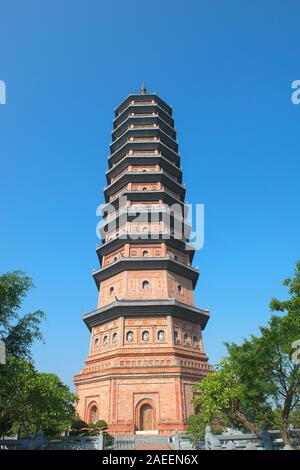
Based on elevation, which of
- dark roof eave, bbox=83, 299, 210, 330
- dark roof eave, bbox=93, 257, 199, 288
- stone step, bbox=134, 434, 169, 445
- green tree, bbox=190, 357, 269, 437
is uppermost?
Answer: dark roof eave, bbox=93, 257, 199, 288

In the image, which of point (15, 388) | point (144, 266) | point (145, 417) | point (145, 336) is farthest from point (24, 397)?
point (144, 266)

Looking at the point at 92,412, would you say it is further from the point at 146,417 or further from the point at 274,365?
the point at 274,365

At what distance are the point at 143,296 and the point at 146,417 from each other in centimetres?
800

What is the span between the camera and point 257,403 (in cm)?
1389

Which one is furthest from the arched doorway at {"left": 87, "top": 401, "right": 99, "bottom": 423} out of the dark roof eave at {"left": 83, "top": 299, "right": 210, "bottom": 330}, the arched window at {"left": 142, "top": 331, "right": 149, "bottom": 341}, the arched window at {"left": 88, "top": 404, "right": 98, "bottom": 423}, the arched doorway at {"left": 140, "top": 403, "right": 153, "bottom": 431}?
the dark roof eave at {"left": 83, "top": 299, "right": 210, "bottom": 330}

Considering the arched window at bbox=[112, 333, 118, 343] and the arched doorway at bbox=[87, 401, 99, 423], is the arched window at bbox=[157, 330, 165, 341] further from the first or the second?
the arched doorway at bbox=[87, 401, 99, 423]

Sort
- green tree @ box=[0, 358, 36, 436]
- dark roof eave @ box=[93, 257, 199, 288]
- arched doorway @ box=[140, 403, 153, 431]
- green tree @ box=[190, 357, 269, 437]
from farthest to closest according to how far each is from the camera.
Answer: dark roof eave @ box=[93, 257, 199, 288] < arched doorway @ box=[140, 403, 153, 431] < green tree @ box=[190, 357, 269, 437] < green tree @ box=[0, 358, 36, 436]

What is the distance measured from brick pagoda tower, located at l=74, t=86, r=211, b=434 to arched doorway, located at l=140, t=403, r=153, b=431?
Result: 0.18 ft

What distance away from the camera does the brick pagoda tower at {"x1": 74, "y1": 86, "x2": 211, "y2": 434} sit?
23031mm

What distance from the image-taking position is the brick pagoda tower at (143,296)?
23.0m

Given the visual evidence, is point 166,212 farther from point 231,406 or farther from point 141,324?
point 231,406
